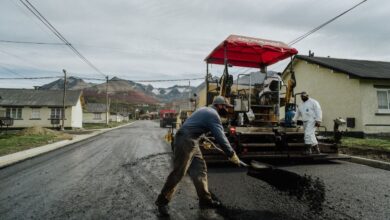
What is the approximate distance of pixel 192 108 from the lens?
40.8 ft

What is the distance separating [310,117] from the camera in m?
8.09

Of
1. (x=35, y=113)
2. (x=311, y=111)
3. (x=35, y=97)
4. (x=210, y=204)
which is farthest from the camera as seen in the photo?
(x=35, y=97)

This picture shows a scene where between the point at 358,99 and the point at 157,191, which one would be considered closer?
the point at 157,191

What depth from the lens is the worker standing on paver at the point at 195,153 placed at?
14.2 feet

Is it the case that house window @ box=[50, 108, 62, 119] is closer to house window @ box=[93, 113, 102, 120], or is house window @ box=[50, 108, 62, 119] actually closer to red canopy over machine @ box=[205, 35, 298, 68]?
house window @ box=[93, 113, 102, 120]

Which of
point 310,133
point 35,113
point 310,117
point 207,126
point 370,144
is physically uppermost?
point 35,113

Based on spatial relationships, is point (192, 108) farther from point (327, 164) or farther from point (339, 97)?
point (339, 97)

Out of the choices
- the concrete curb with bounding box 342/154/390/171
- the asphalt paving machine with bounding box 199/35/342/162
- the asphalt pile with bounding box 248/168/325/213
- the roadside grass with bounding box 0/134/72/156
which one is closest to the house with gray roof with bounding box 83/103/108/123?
the roadside grass with bounding box 0/134/72/156

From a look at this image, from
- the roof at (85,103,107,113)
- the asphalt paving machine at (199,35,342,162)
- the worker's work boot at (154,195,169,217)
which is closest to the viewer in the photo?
the worker's work boot at (154,195,169,217)

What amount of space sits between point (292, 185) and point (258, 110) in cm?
477

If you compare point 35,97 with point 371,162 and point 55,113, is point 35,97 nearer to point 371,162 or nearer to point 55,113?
point 55,113

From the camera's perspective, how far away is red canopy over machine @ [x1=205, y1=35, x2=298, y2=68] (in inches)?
334

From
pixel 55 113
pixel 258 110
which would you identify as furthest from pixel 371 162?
pixel 55 113

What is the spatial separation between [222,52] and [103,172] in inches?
208
